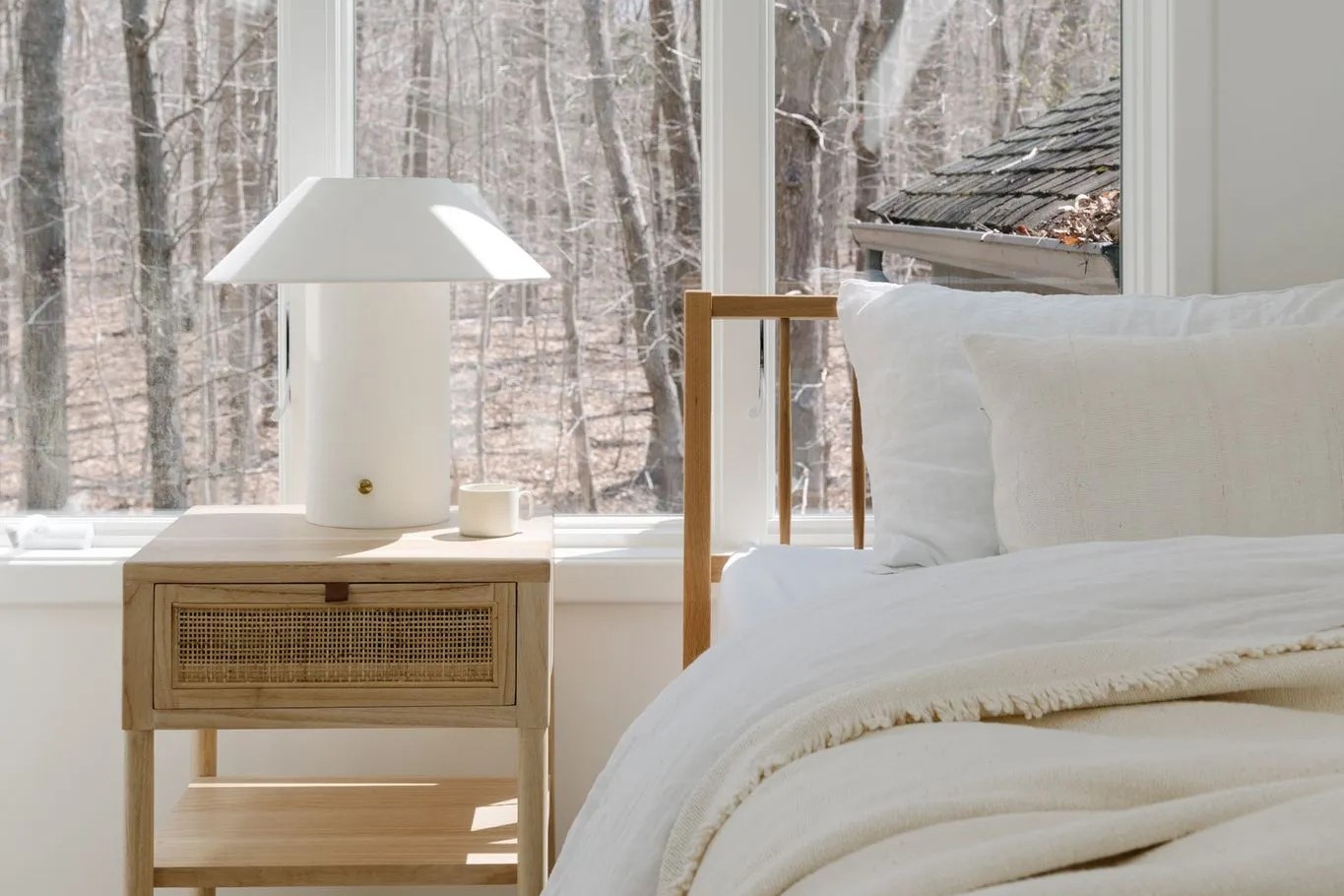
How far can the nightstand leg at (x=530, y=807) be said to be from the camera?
180cm

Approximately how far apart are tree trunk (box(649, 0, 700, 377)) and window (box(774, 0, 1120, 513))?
15 centimetres

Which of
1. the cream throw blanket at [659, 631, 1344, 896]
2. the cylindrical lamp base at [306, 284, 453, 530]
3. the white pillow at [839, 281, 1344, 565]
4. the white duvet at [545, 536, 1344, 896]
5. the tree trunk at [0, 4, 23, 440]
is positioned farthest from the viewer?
the tree trunk at [0, 4, 23, 440]

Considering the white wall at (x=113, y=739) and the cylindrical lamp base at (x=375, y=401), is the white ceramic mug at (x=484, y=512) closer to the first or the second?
the cylindrical lamp base at (x=375, y=401)

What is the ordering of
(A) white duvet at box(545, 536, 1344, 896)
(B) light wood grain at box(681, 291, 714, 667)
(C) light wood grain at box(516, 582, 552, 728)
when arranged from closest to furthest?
(A) white duvet at box(545, 536, 1344, 896) < (C) light wood grain at box(516, 582, 552, 728) < (B) light wood grain at box(681, 291, 714, 667)

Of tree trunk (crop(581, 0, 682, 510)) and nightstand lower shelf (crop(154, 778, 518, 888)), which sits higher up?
tree trunk (crop(581, 0, 682, 510))

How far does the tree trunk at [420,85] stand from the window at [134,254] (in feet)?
0.76

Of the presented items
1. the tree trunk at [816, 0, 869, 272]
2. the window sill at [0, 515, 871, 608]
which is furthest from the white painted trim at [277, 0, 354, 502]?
the tree trunk at [816, 0, 869, 272]

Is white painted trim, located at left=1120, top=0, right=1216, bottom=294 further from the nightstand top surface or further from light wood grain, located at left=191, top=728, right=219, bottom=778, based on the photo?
light wood grain, located at left=191, top=728, right=219, bottom=778

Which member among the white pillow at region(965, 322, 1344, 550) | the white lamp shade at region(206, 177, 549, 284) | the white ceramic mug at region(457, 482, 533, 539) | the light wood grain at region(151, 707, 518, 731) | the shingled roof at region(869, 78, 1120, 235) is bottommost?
the light wood grain at region(151, 707, 518, 731)

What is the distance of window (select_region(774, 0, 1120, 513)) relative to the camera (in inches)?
91.7

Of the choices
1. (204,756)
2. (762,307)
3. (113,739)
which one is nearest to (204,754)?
(204,756)

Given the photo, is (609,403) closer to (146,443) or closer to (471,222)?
(471,222)

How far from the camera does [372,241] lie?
5.96ft

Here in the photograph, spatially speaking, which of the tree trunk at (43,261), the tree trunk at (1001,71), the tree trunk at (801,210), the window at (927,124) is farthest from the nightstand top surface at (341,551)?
the tree trunk at (1001,71)
